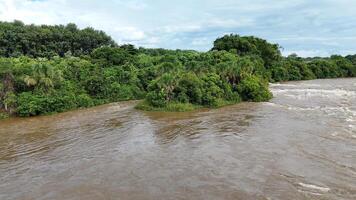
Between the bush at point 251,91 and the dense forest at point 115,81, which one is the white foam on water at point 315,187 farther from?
the bush at point 251,91

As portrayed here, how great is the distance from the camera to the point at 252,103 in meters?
28.9

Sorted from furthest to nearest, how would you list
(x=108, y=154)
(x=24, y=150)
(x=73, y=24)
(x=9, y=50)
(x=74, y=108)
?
1. (x=73, y=24)
2. (x=9, y=50)
3. (x=74, y=108)
4. (x=24, y=150)
5. (x=108, y=154)

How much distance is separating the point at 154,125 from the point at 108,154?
6133 millimetres

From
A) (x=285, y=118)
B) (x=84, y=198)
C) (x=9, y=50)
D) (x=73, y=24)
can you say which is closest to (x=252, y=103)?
(x=285, y=118)

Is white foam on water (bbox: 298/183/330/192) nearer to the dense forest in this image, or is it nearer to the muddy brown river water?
the muddy brown river water

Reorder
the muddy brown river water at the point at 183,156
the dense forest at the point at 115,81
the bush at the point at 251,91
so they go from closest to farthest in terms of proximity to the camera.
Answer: the muddy brown river water at the point at 183,156
the dense forest at the point at 115,81
the bush at the point at 251,91

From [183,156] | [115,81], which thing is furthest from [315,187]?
[115,81]

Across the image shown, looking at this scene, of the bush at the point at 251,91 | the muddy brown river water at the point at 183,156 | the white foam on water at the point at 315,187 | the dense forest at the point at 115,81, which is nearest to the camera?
the white foam on water at the point at 315,187

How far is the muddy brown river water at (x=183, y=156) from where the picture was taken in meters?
10.9

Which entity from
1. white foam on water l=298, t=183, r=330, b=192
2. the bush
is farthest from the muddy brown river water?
the bush

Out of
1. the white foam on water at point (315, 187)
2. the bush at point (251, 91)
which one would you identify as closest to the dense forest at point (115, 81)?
the bush at point (251, 91)

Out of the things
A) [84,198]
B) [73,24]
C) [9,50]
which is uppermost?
[73,24]

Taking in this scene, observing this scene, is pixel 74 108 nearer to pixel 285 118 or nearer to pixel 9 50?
pixel 285 118

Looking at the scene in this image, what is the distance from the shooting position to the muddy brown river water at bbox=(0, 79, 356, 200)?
1091 cm
